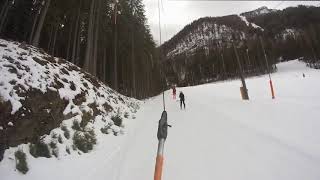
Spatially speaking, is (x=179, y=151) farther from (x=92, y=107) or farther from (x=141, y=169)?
(x=92, y=107)

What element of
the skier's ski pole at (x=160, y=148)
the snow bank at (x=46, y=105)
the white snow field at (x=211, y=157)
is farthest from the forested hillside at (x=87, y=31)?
the skier's ski pole at (x=160, y=148)

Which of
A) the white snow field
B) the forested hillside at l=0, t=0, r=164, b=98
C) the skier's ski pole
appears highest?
the forested hillside at l=0, t=0, r=164, b=98

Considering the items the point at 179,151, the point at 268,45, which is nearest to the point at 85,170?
the point at 179,151

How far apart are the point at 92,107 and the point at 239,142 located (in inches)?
238

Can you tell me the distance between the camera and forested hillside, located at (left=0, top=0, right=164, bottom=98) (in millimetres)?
23250

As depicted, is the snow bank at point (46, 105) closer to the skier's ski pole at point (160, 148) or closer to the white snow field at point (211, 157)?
the white snow field at point (211, 157)

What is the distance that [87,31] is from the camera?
29719 mm

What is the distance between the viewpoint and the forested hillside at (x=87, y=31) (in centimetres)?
2325

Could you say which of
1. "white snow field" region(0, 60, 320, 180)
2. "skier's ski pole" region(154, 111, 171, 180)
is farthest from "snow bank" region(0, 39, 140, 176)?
"skier's ski pole" region(154, 111, 171, 180)

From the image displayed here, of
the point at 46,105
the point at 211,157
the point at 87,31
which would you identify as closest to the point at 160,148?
the point at 211,157

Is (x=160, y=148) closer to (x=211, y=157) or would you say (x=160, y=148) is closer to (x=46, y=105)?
(x=211, y=157)

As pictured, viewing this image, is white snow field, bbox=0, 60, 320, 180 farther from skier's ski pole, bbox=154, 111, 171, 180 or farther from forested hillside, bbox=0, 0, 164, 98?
forested hillside, bbox=0, 0, 164, 98

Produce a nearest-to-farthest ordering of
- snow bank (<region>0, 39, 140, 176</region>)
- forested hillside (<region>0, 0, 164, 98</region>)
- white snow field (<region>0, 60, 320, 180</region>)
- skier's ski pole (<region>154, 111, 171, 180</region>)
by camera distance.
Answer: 1. skier's ski pole (<region>154, 111, 171, 180</region>)
2. white snow field (<region>0, 60, 320, 180</region>)
3. snow bank (<region>0, 39, 140, 176</region>)
4. forested hillside (<region>0, 0, 164, 98</region>)

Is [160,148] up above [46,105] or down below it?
below
